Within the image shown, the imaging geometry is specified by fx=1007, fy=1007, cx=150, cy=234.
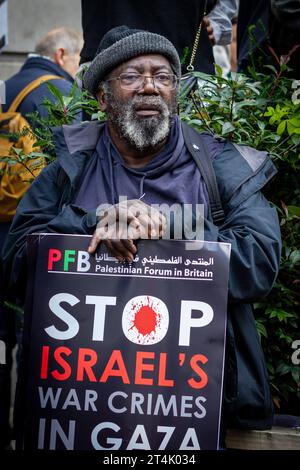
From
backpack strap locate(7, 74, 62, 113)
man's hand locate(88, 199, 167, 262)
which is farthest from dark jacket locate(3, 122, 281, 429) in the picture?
backpack strap locate(7, 74, 62, 113)

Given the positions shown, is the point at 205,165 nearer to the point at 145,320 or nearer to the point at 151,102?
the point at 151,102

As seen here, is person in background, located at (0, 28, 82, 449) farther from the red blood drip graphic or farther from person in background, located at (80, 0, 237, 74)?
the red blood drip graphic

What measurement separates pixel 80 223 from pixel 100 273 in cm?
24

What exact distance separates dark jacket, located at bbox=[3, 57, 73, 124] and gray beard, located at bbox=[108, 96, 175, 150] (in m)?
1.61

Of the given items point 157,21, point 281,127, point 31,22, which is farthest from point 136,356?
point 31,22

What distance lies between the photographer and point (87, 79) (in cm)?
452

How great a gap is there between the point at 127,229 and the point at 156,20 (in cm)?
193

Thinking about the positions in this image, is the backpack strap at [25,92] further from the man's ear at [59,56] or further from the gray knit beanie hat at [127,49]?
the gray knit beanie hat at [127,49]

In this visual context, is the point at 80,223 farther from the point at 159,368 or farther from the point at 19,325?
the point at 19,325

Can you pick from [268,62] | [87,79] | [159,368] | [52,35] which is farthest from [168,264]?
[52,35]

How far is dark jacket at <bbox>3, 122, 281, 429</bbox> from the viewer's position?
391 cm

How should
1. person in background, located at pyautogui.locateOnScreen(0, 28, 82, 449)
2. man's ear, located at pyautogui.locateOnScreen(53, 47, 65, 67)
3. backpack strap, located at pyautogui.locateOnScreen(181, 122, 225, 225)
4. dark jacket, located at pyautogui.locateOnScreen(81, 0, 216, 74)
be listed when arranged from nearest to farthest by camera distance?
backpack strap, located at pyautogui.locateOnScreen(181, 122, 225, 225), dark jacket, located at pyautogui.locateOnScreen(81, 0, 216, 74), person in background, located at pyautogui.locateOnScreen(0, 28, 82, 449), man's ear, located at pyautogui.locateOnScreen(53, 47, 65, 67)

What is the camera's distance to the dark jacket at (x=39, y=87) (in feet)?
19.9

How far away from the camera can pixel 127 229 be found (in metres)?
3.82
